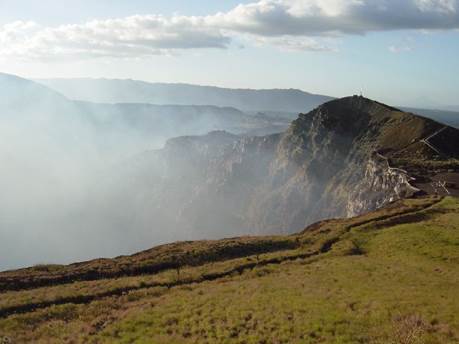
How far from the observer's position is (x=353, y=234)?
182ft

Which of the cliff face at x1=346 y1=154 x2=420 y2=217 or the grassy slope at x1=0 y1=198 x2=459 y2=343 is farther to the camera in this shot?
the cliff face at x1=346 y1=154 x2=420 y2=217

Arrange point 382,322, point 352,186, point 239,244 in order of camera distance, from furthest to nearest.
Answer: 1. point 352,186
2. point 239,244
3. point 382,322

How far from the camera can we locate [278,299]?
31.5 m

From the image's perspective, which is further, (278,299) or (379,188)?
(379,188)

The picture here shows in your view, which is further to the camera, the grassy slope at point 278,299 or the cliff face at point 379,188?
the cliff face at point 379,188

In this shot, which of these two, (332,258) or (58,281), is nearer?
(58,281)

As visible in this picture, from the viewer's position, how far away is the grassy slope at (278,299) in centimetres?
2503

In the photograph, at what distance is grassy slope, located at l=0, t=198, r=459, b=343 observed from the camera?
2503 cm

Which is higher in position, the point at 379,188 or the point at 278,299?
the point at 278,299

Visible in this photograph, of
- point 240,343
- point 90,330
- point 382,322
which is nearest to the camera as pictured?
point 240,343

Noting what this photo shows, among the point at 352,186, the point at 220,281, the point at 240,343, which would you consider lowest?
the point at 352,186

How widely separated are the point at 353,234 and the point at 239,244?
1427 cm

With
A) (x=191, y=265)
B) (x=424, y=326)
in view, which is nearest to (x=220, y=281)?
(x=191, y=265)

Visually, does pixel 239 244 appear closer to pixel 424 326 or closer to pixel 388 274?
pixel 388 274
